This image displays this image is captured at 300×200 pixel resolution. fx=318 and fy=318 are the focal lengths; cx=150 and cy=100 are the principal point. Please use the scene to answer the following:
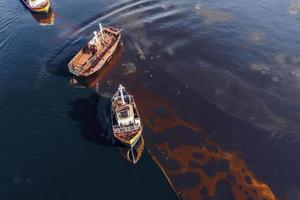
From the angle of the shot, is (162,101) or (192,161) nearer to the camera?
Answer: (192,161)

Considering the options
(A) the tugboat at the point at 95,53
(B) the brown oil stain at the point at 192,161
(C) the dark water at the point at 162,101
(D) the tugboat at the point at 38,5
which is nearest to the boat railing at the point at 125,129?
(C) the dark water at the point at 162,101

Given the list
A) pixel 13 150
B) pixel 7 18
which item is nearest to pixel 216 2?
pixel 7 18

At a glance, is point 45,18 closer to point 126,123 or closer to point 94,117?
point 94,117

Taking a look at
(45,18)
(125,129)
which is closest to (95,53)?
(125,129)

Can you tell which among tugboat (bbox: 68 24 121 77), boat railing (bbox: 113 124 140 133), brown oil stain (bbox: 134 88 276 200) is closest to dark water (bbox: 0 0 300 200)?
brown oil stain (bbox: 134 88 276 200)

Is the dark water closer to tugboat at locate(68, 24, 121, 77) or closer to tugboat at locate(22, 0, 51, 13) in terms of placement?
tugboat at locate(22, 0, 51, 13)

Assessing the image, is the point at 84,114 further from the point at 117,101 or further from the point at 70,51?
the point at 70,51
